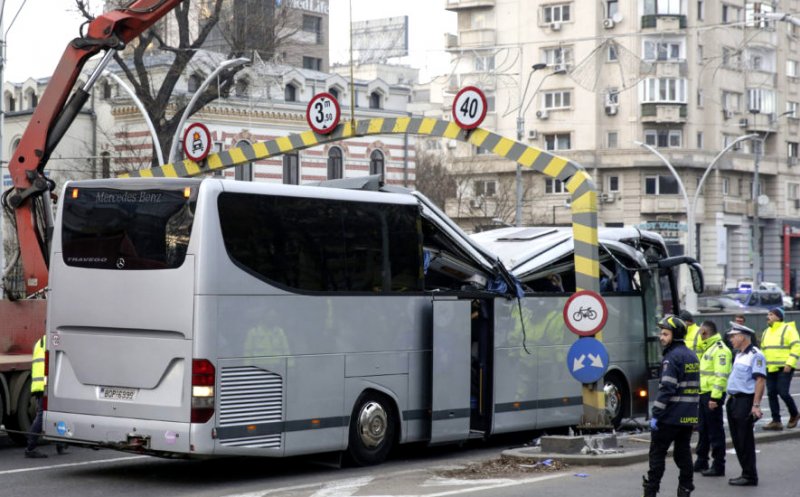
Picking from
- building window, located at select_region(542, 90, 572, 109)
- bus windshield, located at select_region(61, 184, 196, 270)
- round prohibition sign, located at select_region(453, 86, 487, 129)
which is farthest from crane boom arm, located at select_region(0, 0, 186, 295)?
building window, located at select_region(542, 90, 572, 109)

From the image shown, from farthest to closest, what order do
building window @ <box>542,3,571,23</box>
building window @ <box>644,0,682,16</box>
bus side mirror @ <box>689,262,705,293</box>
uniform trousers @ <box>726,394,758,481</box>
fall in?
building window @ <box>542,3,571,23</box> → building window @ <box>644,0,682,16</box> → bus side mirror @ <box>689,262,705,293</box> → uniform trousers @ <box>726,394,758,481</box>

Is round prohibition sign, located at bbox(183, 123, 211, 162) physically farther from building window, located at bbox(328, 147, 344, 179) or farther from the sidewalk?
building window, located at bbox(328, 147, 344, 179)

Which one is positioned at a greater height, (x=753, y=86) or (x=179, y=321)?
(x=753, y=86)

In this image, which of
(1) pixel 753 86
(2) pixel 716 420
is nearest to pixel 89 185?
(2) pixel 716 420

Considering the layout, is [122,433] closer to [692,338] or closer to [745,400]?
[745,400]

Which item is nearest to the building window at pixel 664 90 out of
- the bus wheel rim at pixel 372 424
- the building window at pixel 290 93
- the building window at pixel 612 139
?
the building window at pixel 612 139

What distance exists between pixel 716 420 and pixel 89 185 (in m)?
7.24

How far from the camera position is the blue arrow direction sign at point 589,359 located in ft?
51.2

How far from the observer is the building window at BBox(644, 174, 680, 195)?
73.6 meters

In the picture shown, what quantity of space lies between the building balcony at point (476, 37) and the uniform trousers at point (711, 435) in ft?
207

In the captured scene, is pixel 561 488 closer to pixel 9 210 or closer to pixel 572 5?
pixel 9 210

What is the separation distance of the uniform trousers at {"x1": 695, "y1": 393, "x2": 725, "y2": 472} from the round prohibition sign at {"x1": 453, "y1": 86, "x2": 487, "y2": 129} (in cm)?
490

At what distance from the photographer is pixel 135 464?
15.7 metres

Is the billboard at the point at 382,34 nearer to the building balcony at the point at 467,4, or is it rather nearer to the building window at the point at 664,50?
the building balcony at the point at 467,4
